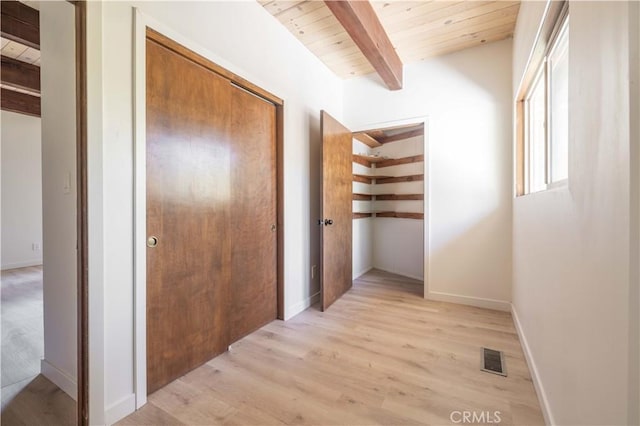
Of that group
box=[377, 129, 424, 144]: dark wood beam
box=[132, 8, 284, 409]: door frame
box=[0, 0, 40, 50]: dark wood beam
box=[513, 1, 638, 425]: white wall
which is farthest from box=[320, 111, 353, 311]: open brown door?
box=[0, 0, 40, 50]: dark wood beam

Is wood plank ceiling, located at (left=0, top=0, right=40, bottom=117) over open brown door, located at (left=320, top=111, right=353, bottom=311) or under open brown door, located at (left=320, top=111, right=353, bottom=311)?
over

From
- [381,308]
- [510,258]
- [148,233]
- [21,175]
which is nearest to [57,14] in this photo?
[148,233]

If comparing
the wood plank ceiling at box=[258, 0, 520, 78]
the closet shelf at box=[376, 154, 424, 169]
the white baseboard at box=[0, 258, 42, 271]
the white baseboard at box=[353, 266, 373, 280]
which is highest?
the wood plank ceiling at box=[258, 0, 520, 78]

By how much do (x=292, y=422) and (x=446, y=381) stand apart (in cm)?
95

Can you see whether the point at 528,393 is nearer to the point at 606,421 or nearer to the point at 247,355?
the point at 606,421

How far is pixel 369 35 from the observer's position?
225 cm

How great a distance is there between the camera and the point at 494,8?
2318mm

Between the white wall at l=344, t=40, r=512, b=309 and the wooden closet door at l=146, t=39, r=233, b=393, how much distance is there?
2.26 metres

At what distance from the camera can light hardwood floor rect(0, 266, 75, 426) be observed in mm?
1420

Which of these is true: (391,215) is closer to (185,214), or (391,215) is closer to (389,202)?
(389,202)

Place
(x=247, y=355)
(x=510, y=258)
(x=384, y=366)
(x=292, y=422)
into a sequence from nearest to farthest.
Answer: (x=292, y=422)
(x=384, y=366)
(x=247, y=355)
(x=510, y=258)

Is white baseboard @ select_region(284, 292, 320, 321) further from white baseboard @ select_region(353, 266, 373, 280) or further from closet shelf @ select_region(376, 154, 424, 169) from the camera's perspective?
closet shelf @ select_region(376, 154, 424, 169)

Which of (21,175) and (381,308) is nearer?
(381,308)

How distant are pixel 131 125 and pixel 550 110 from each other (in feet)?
7.75
